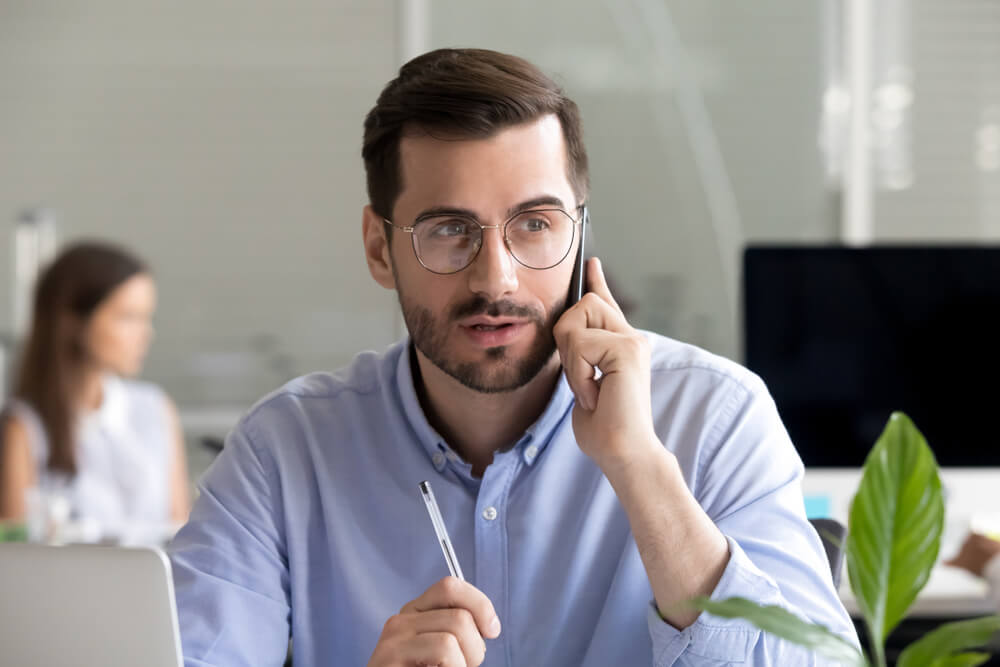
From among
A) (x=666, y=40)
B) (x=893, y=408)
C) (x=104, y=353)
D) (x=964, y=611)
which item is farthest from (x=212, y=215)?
(x=964, y=611)

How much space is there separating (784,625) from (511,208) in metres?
0.87

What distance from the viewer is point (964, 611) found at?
1.96m

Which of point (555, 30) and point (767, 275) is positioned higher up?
point (555, 30)

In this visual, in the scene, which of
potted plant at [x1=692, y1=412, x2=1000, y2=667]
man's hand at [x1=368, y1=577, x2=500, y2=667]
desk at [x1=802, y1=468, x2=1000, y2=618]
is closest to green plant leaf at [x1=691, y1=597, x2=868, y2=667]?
potted plant at [x1=692, y1=412, x2=1000, y2=667]

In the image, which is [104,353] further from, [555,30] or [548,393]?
[548,393]

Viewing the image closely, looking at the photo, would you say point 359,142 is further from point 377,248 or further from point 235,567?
point 235,567

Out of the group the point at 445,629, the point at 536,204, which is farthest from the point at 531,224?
the point at 445,629

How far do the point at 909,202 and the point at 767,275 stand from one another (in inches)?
75.2

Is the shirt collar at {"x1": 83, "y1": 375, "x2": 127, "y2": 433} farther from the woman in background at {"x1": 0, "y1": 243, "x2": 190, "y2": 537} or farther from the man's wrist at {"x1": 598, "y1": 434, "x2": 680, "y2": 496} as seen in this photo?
the man's wrist at {"x1": 598, "y1": 434, "x2": 680, "y2": 496}

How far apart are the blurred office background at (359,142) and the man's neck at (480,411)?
2461 mm

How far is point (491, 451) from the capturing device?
154 cm

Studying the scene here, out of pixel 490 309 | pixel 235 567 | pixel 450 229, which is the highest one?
pixel 450 229

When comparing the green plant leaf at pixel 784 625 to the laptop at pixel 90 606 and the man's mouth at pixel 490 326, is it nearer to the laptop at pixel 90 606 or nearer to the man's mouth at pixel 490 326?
the laptop at pixel 90 606

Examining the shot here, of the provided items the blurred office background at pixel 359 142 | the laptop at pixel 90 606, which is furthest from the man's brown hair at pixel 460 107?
the blurred office background at pixel 359 142
